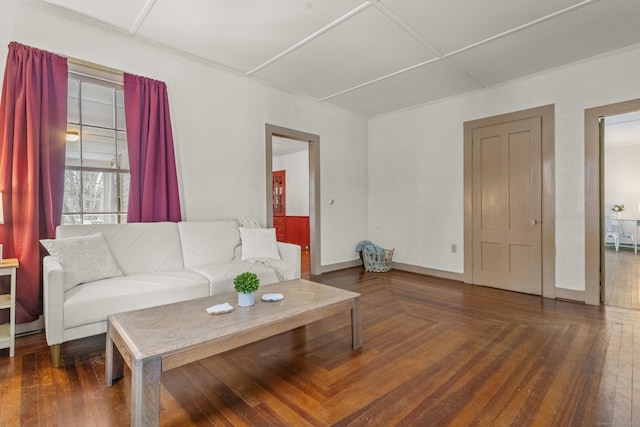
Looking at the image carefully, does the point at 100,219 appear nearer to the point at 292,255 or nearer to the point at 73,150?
the point at 73,150

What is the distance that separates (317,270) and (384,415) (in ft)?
10.7

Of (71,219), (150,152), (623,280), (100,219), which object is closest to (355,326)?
(150,152)

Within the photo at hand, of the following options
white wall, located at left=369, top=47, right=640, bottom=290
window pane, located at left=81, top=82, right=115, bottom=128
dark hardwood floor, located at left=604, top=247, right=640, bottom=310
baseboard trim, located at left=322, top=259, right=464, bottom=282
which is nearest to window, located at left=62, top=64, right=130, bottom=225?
window pane, located at left=81, top=82, right=115, bottom=128

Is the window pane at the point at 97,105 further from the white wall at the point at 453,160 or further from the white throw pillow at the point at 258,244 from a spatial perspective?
the white wall at the point at 453,160

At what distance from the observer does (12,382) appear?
→ 186 cm

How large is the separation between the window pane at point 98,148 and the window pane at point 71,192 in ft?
0.47

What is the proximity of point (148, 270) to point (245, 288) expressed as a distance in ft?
4.55

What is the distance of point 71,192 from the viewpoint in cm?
290

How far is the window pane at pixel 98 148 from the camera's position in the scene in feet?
9.74

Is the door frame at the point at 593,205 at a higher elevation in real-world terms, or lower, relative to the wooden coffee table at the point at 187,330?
higher

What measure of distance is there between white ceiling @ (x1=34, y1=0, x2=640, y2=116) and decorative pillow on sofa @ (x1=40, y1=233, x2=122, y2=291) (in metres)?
1.94

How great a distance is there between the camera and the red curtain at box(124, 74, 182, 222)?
303 centimetres

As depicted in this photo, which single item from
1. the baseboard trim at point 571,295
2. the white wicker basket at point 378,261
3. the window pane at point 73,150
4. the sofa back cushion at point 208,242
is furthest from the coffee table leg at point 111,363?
the baseboard trim at point 571,295

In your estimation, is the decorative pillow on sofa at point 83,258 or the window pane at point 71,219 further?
the window pane at point 71,219
